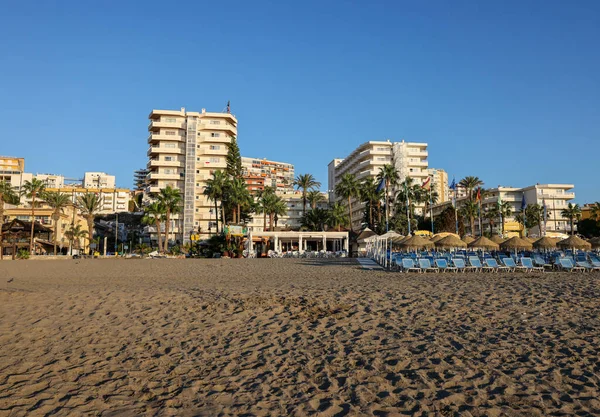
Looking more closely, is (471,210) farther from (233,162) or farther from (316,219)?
(233,162)

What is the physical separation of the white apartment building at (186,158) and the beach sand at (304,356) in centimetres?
5920

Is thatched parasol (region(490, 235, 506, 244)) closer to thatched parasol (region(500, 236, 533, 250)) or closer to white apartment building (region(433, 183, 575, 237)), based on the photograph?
thatched parasol (region(500, 236, 533, 250))

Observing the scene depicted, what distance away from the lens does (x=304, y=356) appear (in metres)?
6.47

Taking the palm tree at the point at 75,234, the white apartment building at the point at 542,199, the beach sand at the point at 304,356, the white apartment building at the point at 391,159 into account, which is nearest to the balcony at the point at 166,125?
the palm tree at the point at 75,234

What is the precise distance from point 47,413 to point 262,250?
172 feet

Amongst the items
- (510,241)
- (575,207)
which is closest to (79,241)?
(510,241)

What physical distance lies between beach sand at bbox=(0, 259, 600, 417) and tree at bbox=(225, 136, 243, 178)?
193 feet

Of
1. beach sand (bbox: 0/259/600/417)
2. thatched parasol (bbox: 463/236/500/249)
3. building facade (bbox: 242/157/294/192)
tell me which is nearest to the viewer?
beach sand (bbox: 0/259/600/417)

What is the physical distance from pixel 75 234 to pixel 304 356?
2527 inches

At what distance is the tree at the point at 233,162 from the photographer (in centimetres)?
6962

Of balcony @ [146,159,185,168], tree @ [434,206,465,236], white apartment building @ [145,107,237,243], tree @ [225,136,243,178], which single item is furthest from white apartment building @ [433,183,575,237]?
balcony @ [146,159,185,168]

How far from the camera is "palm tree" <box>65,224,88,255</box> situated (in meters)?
60.2

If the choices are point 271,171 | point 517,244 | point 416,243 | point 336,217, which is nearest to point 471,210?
point 336,217

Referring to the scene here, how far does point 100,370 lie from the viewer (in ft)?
19.7
